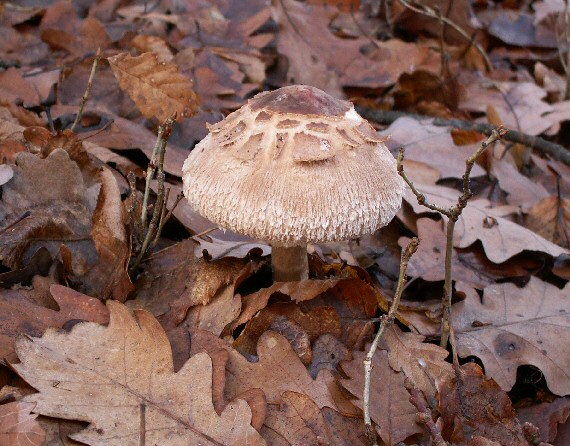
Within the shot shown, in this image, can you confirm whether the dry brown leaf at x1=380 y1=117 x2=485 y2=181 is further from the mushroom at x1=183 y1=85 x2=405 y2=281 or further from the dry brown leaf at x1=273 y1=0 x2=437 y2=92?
the mushroom at x1=183 y1=85 x2=405 y2=281

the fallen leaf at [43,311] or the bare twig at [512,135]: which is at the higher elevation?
the fallen leaf at [43,311]

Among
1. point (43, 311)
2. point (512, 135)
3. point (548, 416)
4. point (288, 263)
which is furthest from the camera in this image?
point (512, 135)

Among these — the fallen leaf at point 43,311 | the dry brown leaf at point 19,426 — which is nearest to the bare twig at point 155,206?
the fallen leaf at point 43,311

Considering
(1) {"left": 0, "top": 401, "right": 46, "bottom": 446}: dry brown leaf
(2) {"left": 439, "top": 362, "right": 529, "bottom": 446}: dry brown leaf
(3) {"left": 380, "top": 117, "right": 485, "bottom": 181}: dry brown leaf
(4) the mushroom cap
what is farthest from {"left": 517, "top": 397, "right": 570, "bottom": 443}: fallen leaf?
(1) {"left": 0, "top": 401, "right": 46, "bottom": 446}: dry brown leaf

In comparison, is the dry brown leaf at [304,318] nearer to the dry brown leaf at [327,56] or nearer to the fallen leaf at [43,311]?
the fallen leaf at [43,311]

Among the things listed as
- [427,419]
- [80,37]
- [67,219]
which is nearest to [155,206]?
[67,219]

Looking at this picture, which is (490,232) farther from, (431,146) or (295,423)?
(295,423)

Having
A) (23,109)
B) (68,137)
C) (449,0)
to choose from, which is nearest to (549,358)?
(68,137)
